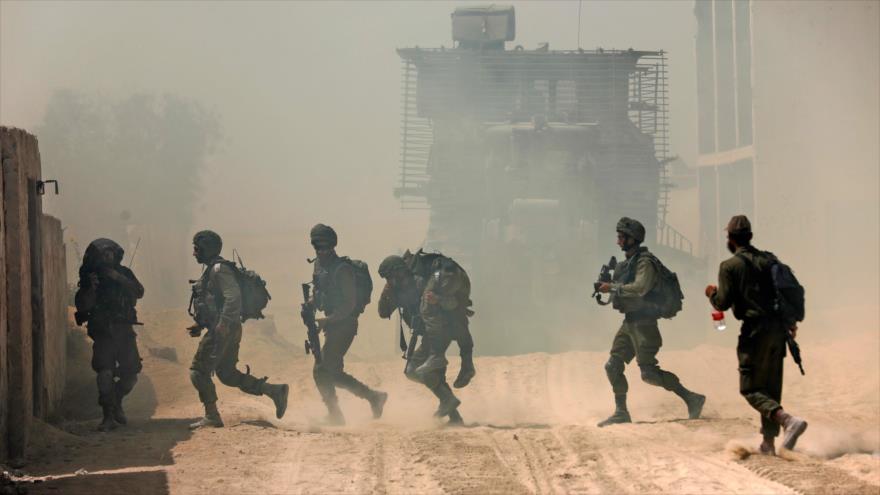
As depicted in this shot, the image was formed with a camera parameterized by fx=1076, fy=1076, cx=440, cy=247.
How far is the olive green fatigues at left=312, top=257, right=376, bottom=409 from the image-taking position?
11883 mm

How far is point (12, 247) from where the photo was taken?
30.7ft

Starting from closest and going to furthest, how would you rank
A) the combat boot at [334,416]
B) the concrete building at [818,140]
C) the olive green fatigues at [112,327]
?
the olive green fatigues at [112,327]
the combat boot at [334,416]
the concrete building at [818,140]

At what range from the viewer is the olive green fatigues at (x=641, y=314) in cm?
1029

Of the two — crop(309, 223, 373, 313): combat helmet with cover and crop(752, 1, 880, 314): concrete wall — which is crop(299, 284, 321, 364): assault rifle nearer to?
crop(309, 223, 373, 313): combat helmet with cover

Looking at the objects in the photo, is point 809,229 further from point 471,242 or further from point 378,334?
point 378,334

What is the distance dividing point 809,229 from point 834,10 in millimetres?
7828

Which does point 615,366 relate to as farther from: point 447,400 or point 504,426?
point 447,400

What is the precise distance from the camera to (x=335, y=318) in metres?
11.8

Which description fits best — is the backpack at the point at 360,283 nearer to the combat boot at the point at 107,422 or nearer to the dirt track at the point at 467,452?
the dirt track at the point at 467,452

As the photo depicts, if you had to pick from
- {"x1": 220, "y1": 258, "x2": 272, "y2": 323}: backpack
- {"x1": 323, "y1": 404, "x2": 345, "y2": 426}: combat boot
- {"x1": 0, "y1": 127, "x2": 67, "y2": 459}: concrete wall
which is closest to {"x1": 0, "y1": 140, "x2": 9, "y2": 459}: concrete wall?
{"x1": 0, "y1": 127, "x2": 67, "y2": 459}: concrete wall

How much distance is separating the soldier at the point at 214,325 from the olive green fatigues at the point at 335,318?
0.98m

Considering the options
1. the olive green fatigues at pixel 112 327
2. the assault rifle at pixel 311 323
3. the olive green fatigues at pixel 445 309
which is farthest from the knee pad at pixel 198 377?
the olive green fatigues at pixel 445 309

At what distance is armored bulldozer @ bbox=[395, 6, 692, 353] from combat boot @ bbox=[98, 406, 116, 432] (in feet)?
67.4

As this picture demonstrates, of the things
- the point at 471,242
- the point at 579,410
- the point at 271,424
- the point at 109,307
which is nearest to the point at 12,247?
the point at 109,307
